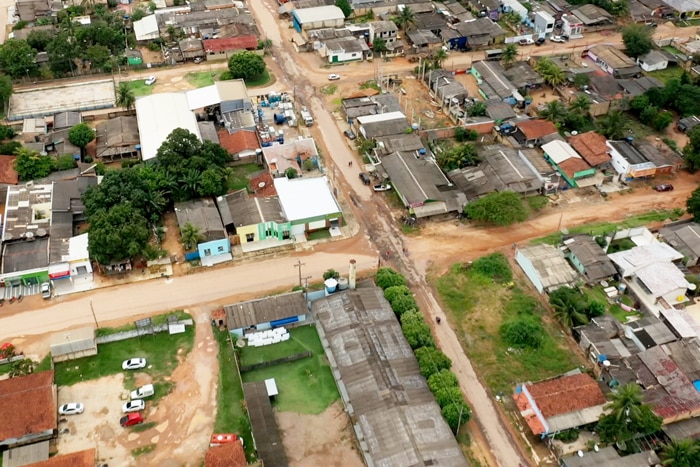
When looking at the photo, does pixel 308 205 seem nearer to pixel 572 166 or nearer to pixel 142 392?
pixel 142 392

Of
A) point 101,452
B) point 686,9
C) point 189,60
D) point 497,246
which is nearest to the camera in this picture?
point 101,452

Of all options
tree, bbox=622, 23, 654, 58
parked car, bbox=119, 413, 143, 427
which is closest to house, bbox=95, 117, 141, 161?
parked car, bbox=119, 413, 143, 427

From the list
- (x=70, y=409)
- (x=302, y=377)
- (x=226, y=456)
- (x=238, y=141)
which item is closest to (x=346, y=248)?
(x=302, y=377)

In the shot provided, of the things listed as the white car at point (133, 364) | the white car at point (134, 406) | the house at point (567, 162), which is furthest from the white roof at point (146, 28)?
the white car at point (134, 406)

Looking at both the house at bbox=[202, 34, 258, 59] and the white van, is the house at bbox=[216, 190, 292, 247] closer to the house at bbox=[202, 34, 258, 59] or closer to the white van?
the white van

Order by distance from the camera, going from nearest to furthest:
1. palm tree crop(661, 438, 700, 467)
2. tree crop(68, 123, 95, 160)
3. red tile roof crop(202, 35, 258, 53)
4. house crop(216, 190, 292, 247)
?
palm tree crop(661, 438, 700, 467) → house crop(216, 190, 292, 247) → tree crop(68, 123, 95, 160) → red tile roof crop(202, 35, 258, 53)

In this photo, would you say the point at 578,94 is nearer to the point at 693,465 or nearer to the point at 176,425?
the point at 693,465

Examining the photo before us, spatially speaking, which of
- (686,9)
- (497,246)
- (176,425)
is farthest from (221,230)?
(686,9)

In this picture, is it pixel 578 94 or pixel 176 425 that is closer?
pixel 176 425
